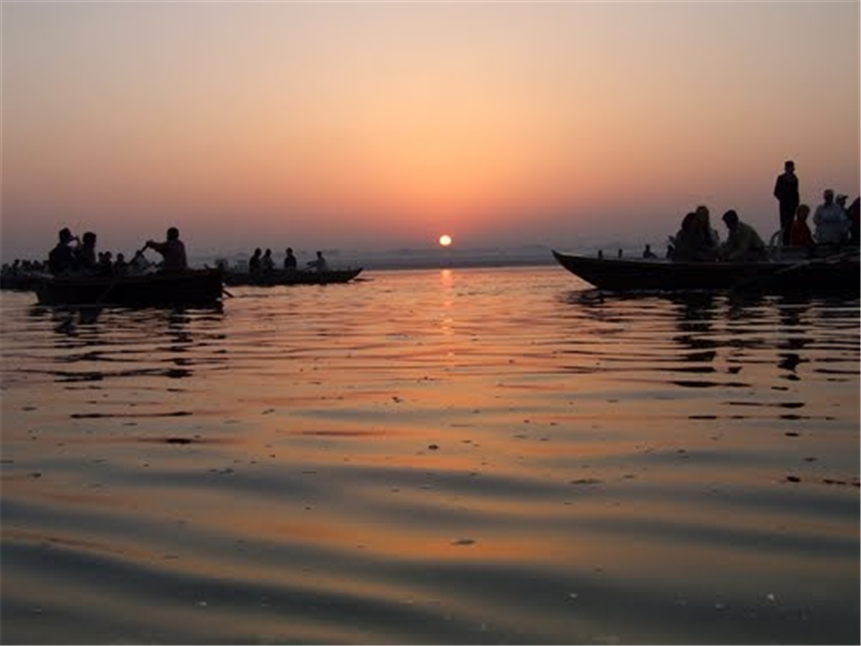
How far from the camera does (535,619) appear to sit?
3.39 metres

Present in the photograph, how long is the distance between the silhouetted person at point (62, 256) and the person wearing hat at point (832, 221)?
18.9 metres

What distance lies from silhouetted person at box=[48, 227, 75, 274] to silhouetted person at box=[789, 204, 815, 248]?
60.2 ft

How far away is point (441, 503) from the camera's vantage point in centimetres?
498

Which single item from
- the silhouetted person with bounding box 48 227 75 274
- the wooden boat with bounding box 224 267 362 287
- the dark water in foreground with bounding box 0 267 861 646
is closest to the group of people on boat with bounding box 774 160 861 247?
the dark water in foreground with bounding box 0 267 861 646

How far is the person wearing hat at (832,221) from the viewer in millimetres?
23750

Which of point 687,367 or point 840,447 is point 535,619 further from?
point 687,367

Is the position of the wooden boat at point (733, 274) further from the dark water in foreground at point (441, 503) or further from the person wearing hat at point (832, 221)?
the dark water in foreground at point (441, 503)

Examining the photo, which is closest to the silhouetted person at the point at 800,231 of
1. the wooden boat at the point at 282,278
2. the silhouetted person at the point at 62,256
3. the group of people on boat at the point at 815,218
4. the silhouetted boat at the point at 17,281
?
the group of people on boat at the point at 815,218

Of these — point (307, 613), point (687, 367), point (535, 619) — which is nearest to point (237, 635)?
point (307, 613)

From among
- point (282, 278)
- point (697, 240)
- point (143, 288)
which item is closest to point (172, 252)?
point (143, 288)

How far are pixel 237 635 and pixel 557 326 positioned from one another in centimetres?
1339

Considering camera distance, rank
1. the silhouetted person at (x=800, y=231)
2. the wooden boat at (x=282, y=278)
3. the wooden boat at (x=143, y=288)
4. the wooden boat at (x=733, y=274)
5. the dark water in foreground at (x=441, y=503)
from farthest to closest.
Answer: the wooden boat at (x=282, y=278)
the wooden boat at (x=143, y=288)
the silhouetted person at (x=800, y=231)
the wooden boat at (x=733, y=274)
the dark water in foreground at (x=441, y=503)

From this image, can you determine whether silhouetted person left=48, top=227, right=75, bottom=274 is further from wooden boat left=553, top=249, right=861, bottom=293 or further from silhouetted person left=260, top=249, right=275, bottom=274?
silhouetted person left=260, top=249, right=275, bottom=274

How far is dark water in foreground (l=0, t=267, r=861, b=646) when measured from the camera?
3457 millimetres
